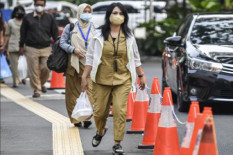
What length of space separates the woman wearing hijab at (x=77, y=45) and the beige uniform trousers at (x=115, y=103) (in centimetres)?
172

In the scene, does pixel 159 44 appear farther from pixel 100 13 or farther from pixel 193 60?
pixel 193 60

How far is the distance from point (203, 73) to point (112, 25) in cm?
329

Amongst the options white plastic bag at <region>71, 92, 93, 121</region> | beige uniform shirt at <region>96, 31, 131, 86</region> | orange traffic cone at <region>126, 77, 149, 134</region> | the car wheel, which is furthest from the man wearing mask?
beige uniform shirt at <region>96, 31, 131, 86</region>

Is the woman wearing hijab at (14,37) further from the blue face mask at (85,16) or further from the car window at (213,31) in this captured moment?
the blue face mask at (85,16)

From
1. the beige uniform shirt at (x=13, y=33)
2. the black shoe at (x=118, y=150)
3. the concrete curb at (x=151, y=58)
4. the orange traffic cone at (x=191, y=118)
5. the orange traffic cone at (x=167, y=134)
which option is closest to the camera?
the orange traffic cone at (x=191, y=118)

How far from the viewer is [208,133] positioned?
5234 millimetres

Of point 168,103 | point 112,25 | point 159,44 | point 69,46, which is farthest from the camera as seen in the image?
point 159,44

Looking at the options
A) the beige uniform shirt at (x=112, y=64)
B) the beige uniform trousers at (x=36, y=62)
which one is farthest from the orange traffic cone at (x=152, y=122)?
the beige uniform trousers at (x=36, y=62)

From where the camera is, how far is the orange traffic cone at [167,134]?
7.36 metres

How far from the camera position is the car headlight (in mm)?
11047

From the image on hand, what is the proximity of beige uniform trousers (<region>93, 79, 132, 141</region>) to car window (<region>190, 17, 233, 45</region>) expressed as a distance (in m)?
3.99

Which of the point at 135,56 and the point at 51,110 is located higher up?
the point at 135,56

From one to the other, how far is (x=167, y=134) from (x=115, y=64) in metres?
1.12

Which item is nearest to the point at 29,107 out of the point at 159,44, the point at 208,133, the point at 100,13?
the point at 208,133
